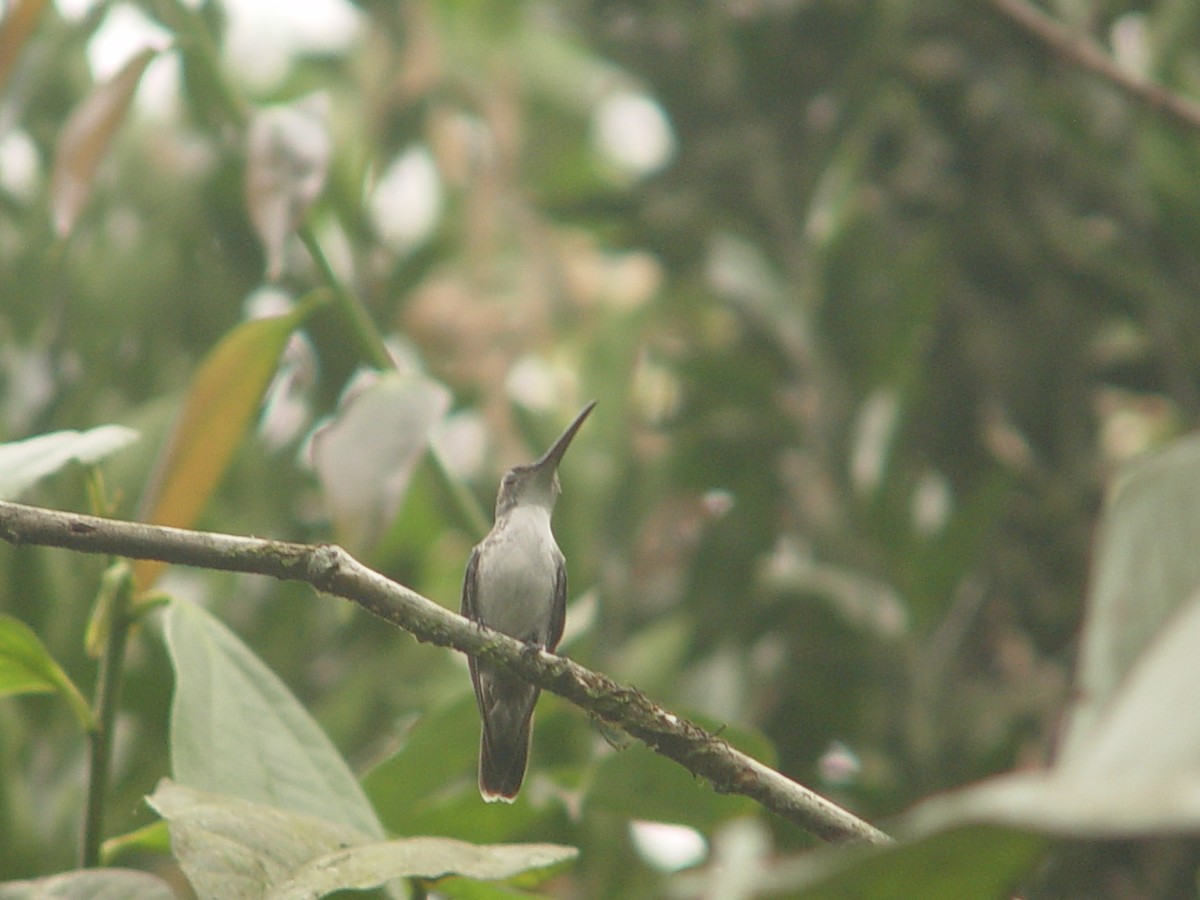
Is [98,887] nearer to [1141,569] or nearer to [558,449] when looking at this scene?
[1141,569]

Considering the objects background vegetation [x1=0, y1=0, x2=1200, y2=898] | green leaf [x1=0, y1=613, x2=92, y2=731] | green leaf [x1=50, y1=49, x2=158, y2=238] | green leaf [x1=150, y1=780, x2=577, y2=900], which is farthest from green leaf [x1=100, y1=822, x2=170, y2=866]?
green leaf [x1=50, y1=49, x2=158, y2=238]

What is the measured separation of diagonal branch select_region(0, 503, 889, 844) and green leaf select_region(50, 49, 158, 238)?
38.9 inches

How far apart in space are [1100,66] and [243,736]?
227cm

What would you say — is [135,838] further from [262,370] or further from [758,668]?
[758,668]

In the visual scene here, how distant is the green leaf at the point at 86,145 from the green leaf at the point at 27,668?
2.66 ft

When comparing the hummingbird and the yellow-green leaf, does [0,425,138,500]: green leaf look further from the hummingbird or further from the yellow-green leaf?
the hummingbird

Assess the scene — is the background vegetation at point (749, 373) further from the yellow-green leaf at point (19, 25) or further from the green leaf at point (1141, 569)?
the green leaf at point (1141, 569)

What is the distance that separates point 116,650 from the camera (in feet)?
5.29

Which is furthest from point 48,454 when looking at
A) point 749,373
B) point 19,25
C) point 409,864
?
point 749,373

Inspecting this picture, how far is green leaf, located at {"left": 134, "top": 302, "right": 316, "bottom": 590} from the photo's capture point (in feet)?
5.99

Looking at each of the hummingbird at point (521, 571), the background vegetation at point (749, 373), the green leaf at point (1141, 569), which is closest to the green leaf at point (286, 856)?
the green leaf at point (1141, 569)

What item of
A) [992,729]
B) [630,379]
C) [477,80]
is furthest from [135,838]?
[477,80]

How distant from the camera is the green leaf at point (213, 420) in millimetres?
1826

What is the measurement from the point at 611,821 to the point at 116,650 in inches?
53.3
